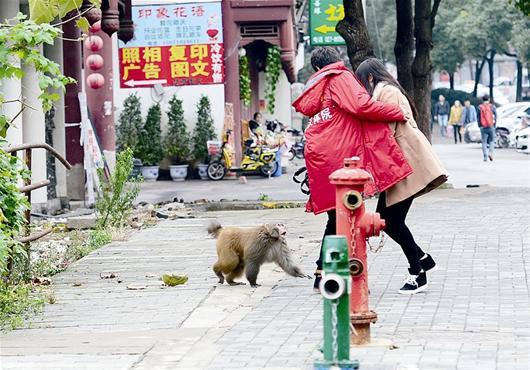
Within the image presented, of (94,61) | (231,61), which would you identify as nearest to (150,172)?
(231,61)

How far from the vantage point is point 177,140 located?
2742cm

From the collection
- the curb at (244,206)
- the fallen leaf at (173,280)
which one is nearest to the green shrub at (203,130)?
the curb at (244,206)

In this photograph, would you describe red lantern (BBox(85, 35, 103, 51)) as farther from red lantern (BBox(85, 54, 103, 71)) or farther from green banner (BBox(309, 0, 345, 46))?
green banner (BBox(309, 0, 345, 46))

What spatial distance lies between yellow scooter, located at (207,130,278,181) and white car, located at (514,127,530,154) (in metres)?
12.3

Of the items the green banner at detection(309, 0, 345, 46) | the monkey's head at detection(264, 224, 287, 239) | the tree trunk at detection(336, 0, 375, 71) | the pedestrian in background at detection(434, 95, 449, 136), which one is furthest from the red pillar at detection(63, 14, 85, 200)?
the pedestrian in background at detection(434, 95, 449, 136)

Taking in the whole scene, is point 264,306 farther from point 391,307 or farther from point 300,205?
point 300,205

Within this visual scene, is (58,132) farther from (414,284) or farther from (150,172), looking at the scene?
(414,284)

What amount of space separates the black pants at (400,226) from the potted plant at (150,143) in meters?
18.1

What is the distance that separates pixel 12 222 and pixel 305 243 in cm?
467

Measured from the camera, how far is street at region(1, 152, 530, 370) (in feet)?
23.8

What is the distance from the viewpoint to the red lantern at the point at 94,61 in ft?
69.1

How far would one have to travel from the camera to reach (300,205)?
18781 millimetres

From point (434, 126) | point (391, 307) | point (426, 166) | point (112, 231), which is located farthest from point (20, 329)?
point (434, 126)

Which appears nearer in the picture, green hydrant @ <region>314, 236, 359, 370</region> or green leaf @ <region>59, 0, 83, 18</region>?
green hydrant @ <region>314, 236, 359, 370</region>
